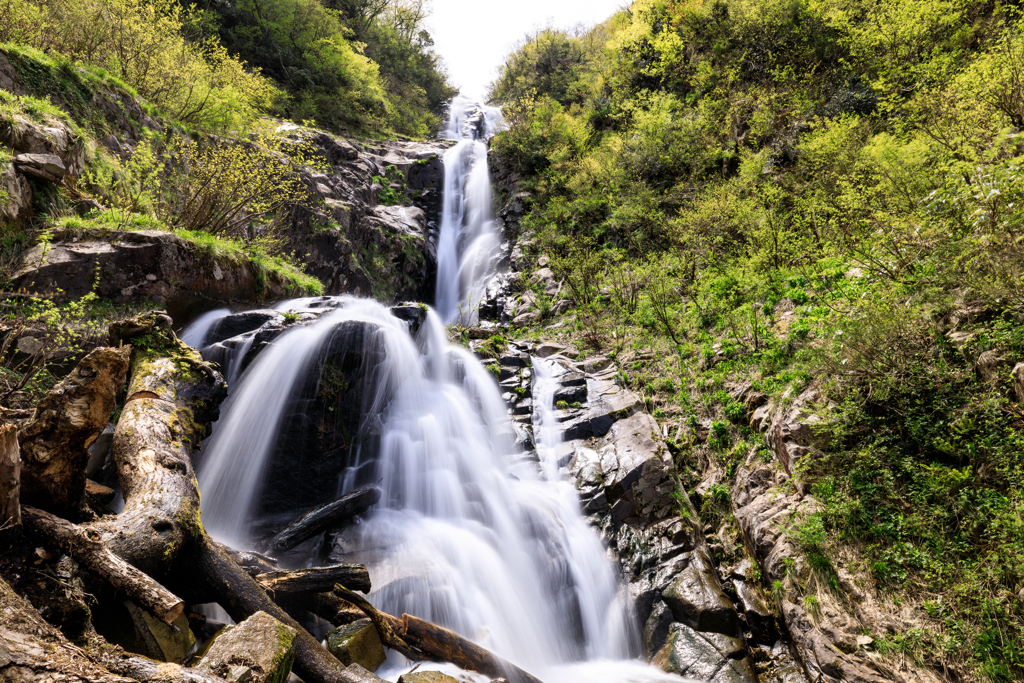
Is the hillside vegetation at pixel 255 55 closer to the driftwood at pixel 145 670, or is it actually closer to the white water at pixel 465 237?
the white water at pixel 465 237

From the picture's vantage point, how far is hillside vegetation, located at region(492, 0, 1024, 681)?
14.0 feet

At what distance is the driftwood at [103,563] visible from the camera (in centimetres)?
267

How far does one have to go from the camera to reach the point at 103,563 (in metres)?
2.75

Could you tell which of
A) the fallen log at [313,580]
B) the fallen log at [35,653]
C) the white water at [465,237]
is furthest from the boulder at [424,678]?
the white water at [465,237]

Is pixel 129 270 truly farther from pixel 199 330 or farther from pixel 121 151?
pixel 121 151

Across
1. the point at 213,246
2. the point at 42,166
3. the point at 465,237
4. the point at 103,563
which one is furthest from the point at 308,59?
the point at 103,563

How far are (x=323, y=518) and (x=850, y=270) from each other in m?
9.80

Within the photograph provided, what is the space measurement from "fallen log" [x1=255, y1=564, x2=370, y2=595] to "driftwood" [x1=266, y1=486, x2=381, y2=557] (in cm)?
163

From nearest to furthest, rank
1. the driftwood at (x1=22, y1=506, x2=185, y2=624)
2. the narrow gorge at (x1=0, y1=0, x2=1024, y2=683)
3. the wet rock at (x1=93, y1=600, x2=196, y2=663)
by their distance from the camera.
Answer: the driftwood at (x1=22, y1=506, x2=185, y2=624), the wet rock at (x1=93, y1=600, x2=196, y2=663), the narrow gorge at (x1=0, y1=0, x2=1024, y2=683)

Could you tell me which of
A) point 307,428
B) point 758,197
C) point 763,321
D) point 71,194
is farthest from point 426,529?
point 758,197

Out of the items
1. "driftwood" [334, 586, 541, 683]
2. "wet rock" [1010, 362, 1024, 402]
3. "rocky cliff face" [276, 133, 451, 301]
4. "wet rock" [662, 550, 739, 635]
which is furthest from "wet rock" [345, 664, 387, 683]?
"rocky cliff face" [276, 133, 451, 301]

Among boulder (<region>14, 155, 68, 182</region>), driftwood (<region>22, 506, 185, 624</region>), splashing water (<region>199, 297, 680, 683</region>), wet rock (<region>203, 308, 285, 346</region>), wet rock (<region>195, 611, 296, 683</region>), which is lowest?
splashing water (<region>199, 297, 680, 683</region>)

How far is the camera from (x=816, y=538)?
4949 millimetres

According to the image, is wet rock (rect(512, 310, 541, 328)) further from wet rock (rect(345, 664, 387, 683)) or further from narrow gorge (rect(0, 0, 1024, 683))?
wet rock (rect(345, 664, 387, 683))
